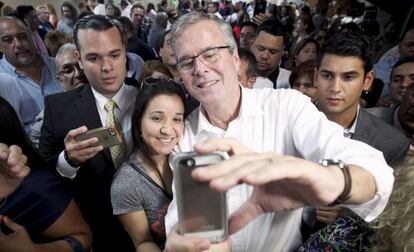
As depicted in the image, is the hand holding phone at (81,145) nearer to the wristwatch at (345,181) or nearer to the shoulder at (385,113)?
the wristwatch at (345,181)

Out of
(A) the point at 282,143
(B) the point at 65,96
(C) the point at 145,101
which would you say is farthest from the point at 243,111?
(B) the point at 65,96

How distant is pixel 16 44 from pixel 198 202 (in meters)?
2.70

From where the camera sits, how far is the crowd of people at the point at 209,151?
0.79m

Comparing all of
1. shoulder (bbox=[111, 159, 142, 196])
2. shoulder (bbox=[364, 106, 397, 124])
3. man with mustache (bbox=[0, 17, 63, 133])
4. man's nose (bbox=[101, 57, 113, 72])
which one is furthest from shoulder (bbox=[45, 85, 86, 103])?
shoulder (bbox=[364, 106, 397, 124])

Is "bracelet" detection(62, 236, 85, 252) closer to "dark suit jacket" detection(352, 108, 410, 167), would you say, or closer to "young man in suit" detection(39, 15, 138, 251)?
Answer: "young man in suit" detection(39, 15, 138, 251)

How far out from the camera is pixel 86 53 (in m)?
1.79

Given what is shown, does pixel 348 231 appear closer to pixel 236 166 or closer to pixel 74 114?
pixel 236 166

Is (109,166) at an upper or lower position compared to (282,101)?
lower

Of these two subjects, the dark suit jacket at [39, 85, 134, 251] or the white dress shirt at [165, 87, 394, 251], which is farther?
the dark suit jacket at [39, 85, 134, 251]

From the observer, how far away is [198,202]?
28.1 inches

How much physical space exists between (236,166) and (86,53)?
1414 millimetres

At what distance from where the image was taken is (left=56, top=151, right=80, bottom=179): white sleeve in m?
1.53

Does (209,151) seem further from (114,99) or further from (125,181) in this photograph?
(114,99)

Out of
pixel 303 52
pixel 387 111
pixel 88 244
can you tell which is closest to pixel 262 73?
pixel 303 52
